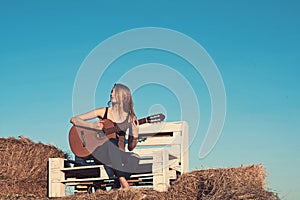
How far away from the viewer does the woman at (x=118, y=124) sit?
7.31 m

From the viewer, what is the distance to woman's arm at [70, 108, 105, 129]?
295 inches

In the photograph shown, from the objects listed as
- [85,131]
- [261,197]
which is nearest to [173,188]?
[261,197]

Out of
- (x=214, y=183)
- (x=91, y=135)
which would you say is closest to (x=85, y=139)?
(x=91, y=135)

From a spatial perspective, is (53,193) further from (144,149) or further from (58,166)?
(144,149)

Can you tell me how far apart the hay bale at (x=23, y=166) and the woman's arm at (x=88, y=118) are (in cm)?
75

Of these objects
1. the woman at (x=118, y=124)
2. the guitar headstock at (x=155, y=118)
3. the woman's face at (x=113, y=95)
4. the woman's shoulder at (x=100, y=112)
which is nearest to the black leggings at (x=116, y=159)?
the woman at (x=118, y=124)

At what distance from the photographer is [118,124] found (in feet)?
24.7

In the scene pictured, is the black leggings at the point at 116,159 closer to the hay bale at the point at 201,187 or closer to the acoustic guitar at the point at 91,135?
the acoustic guitar at the point at 91,135

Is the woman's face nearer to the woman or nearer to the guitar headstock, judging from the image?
the woman

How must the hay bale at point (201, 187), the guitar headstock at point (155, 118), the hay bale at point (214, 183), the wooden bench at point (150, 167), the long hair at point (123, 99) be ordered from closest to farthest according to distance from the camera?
the hay bale at point (214, 183)
the hay bale at point (201, 187)
the wooden bench at point (150, 167)
the long hair at point (123, 99)
the guitar headstock at point (155, 118)

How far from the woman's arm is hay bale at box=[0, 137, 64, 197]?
0.75m

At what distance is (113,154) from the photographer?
7.32m

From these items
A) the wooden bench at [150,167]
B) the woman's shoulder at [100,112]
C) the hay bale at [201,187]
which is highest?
the woman's shoulder at [100,112]

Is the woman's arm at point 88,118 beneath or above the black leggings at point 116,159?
above
